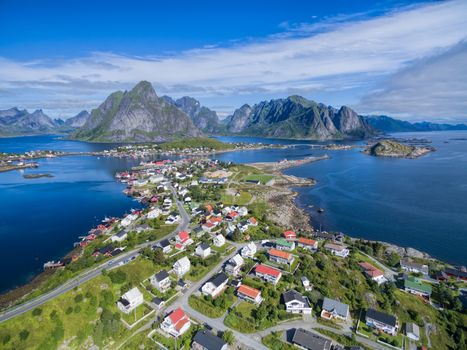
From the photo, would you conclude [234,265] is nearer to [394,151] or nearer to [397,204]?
[397,204]

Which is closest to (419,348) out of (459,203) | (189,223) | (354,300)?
(354,300)

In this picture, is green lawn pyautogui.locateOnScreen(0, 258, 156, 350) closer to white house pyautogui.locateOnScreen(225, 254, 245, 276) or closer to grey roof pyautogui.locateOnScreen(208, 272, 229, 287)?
grey roof pyautogui.locateOnScreen(208, 272, 229, 287)

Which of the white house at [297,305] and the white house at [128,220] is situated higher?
the white house at [297,305]

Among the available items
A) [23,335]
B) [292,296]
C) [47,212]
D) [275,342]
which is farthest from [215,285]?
[47,212]

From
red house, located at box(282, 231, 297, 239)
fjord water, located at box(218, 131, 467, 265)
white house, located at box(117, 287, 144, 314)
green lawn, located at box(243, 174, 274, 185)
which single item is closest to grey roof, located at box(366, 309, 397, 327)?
red house, located at box(282, 231, 297, 239)

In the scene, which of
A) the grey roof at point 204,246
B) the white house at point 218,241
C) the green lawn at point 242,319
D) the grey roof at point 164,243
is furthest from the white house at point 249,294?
the grey roof at point 164,243

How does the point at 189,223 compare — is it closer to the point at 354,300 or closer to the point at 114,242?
the point at 114,242

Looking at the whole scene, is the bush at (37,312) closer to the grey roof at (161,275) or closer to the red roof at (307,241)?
the grey roof at (161,275)
